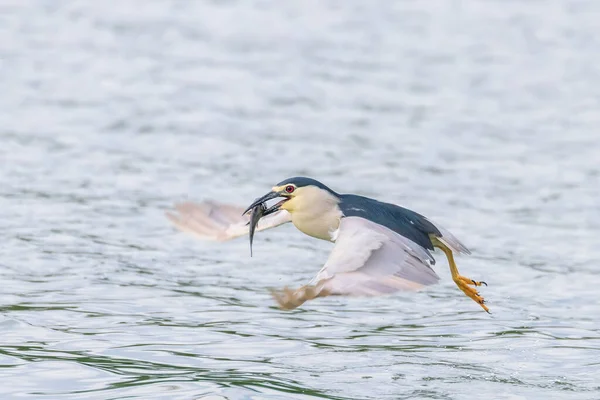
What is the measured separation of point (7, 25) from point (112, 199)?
10812 millimetres

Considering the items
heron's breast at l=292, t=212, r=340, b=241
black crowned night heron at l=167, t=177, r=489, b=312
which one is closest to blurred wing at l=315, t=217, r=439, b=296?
black crowned night heron at l=167, t=177, r=489, b=312

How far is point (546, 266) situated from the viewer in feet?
49.6

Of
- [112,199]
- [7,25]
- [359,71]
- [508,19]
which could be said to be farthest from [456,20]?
[112,199]

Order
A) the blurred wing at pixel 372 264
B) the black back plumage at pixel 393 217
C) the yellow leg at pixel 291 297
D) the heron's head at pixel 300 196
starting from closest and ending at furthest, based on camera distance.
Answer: the yellow leg at pixel 291 297 → the blurred wing at pixel 372 264 → the black back plumage at pixel 393 217 → the heron's head at pixel 300 196

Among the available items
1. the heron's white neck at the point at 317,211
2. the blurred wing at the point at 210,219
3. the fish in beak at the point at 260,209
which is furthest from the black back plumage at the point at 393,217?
the blurred wing at the point at 210,219

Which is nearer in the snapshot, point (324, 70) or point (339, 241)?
point (339, 241)

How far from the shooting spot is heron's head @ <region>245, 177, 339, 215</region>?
11.4 meters

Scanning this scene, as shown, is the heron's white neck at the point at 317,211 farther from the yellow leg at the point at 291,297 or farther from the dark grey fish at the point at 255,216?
the yellow leg at the point at 291,297

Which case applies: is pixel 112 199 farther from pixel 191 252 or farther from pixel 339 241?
pixel 339 241

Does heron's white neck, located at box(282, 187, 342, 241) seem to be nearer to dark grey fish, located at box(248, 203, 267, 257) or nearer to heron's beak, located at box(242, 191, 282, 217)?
heron's beak, located at box(242, 191, 282, 217)

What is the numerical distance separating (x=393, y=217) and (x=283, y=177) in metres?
6.58

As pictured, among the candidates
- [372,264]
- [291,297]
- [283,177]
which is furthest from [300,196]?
[283,177]

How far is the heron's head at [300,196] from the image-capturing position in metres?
11.4

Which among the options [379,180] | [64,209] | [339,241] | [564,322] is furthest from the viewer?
[379,180]
